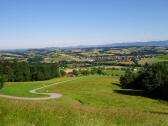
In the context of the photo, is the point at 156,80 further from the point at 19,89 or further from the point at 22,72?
the point at 22,72

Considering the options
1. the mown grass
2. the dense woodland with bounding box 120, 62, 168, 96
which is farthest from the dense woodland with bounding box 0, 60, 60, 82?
the dense woodland with bounding box 120, 62, 168, 96

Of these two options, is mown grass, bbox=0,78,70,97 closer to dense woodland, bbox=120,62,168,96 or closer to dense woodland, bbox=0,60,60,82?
dense woodland, bbox=0,60,60,82

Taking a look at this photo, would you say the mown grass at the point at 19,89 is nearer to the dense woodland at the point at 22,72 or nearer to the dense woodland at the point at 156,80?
the dense woodland at the point at 22,72

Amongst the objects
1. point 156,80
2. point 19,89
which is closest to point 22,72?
point 19,89

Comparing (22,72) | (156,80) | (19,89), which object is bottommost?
(22,72)

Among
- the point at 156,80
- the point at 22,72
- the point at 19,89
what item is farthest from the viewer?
the point at 22,72

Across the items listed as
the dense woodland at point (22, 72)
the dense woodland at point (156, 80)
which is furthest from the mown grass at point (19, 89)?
the dense woodland at point (156, 80)

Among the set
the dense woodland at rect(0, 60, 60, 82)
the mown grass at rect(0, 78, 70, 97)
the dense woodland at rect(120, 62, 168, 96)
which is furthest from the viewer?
the dense woodland at rect(0, 60, 60, 82)

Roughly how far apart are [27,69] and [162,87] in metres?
79.4

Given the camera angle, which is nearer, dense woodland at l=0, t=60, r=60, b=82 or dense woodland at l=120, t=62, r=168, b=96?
dense woodland at l=120, t=62, r=168, b=96

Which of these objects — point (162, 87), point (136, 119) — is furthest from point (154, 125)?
point (162, 87)

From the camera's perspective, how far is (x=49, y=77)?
527ft

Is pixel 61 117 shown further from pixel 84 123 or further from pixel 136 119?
pixel 136 119

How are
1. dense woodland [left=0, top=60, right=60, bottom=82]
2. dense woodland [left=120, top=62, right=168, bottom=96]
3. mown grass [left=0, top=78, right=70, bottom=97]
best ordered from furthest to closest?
1. dense woodland [left=0, top=60, right=60, bottom=82]
2. dense woodland [left=120, top=62, right=168, bottom=96]
3. mown grass [left=0, top=78, right=70, bottom=97]
